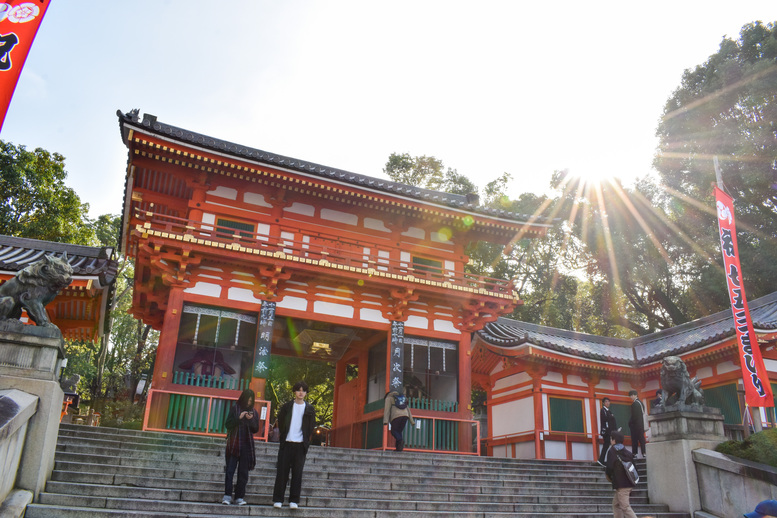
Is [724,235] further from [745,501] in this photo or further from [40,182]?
[40,182]

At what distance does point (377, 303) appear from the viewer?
52.0ft

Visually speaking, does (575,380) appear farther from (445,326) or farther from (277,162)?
(277,162)

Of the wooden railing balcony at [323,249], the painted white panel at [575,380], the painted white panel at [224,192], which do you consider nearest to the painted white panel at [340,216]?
the wooden railing balcony at [323,249]

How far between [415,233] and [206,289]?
6.64 meters

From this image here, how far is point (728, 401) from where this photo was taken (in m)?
16.2

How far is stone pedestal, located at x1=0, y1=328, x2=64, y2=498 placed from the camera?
232 inches

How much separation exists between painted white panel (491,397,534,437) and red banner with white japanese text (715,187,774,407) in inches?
283

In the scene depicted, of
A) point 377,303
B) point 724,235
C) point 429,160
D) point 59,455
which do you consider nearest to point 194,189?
point 377,303

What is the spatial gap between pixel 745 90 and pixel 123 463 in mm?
27148

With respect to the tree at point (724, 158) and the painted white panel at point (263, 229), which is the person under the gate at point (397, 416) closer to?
the painted white panel at point (263, 229)

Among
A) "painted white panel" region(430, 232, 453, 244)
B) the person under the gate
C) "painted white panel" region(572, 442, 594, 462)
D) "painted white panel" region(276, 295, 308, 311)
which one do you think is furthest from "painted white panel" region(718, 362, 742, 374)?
"painted white panel" region(276, 295, 308, 311)

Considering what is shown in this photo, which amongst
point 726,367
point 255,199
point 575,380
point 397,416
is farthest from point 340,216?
point 726,367

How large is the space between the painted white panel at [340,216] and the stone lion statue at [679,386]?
32.8ft

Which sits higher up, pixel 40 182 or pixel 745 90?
pixel 745 90
